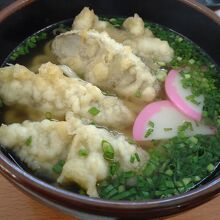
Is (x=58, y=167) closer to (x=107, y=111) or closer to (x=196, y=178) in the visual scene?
(x=107, y=111)

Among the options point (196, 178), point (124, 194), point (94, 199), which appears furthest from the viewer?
point (196, 178)

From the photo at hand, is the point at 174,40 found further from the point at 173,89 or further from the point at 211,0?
the point at 211,0

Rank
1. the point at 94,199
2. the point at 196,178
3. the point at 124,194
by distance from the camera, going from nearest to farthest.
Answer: the point at 94,199 → the point at 124,194 → the point at 196,178

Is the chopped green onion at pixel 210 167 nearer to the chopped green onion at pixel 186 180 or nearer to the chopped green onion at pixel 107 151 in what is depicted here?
the chopped green onion at pixel 186 180

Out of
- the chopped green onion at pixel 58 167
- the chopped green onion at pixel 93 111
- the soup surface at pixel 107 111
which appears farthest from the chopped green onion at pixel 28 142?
the chopped green onion at pixel 93 111

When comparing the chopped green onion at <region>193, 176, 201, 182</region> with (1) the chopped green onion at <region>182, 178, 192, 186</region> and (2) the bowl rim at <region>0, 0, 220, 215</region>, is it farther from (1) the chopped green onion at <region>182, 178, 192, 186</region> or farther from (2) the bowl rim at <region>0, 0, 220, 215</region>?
(2) the bowl rim at <region>0, 0, 220, 215</region>

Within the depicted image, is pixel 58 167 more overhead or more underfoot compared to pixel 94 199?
more underfoot

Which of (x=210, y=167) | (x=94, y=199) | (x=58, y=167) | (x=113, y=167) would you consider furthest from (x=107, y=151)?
(x=210, y=167)

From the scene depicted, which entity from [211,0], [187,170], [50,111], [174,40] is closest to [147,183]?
[187,170]
